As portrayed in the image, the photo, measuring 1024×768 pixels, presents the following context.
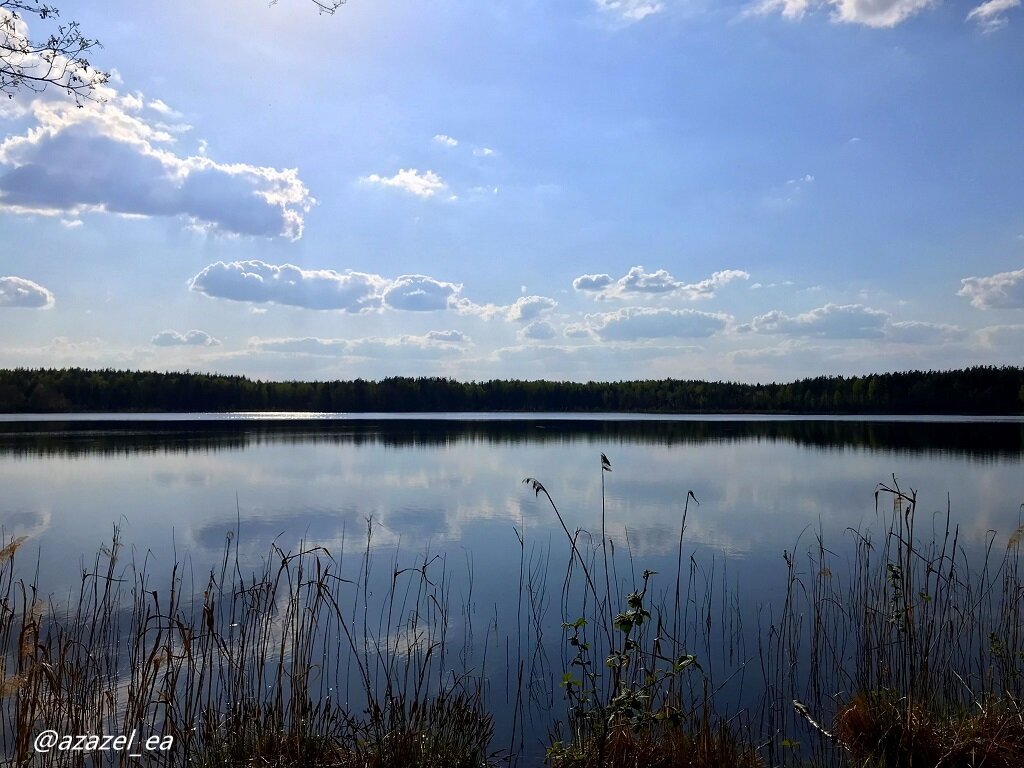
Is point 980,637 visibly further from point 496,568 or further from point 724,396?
point 724,396

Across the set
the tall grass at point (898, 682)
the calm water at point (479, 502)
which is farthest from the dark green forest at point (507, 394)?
the tall grass at point (898, 682)

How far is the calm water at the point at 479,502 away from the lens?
11523 mm

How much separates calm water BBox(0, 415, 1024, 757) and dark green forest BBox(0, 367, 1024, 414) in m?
70.6

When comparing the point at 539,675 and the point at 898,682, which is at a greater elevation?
the point at 898,682

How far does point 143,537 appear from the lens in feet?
43.0

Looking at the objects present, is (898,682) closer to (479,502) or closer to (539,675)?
(539,675)

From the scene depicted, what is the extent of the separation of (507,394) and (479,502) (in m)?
106

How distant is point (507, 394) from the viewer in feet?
405

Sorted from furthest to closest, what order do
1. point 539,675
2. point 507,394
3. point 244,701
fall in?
1. point 507,394
2. point 539,675
3. point 244,701

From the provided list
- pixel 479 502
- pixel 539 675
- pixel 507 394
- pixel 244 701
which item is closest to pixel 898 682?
pixel 539 675

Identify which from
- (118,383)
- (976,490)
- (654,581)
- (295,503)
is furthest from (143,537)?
(118,383)

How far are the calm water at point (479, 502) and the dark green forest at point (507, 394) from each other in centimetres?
7060

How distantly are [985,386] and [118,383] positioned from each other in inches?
4420

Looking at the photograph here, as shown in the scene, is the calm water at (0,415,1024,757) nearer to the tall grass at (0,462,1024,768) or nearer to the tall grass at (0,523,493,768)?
the tall grass at (0,462,1024,768)
